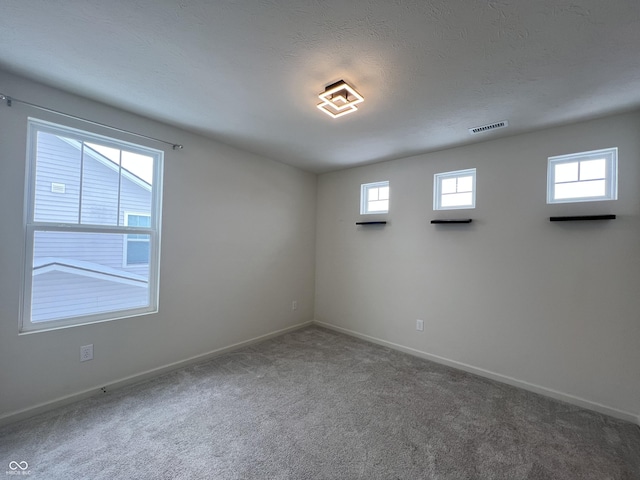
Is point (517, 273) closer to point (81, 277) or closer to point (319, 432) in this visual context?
point (319, 432)

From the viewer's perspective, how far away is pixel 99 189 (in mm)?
2359

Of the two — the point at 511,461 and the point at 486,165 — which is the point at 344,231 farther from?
the point at 511,461

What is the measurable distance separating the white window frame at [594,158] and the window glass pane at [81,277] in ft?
13.2

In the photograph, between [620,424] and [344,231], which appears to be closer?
[620,424]

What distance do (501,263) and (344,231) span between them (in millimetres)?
2062

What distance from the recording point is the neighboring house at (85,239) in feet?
6.93

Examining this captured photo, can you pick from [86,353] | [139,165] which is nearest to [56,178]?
[139,165]

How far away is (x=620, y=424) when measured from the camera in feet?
6.86

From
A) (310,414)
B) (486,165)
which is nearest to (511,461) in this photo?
(310,414)

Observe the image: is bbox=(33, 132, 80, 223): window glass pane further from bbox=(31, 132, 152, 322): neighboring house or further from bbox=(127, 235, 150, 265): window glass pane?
bbox=(127, 235, 150, 265): window glass pane

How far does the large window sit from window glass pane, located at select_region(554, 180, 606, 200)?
12.9 feet

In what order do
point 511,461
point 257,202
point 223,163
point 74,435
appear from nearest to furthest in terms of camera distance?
1. point 511,461
2. point 74,435
3. point 223,163
4. point 257,202

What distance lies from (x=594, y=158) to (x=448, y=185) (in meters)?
1.23

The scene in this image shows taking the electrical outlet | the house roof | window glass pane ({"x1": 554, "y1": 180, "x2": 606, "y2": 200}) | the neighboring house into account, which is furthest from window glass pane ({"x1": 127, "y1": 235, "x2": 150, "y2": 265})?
window glass pane ({"x1": 554, "y1": 180, "x2": 606, "y2": 200})
